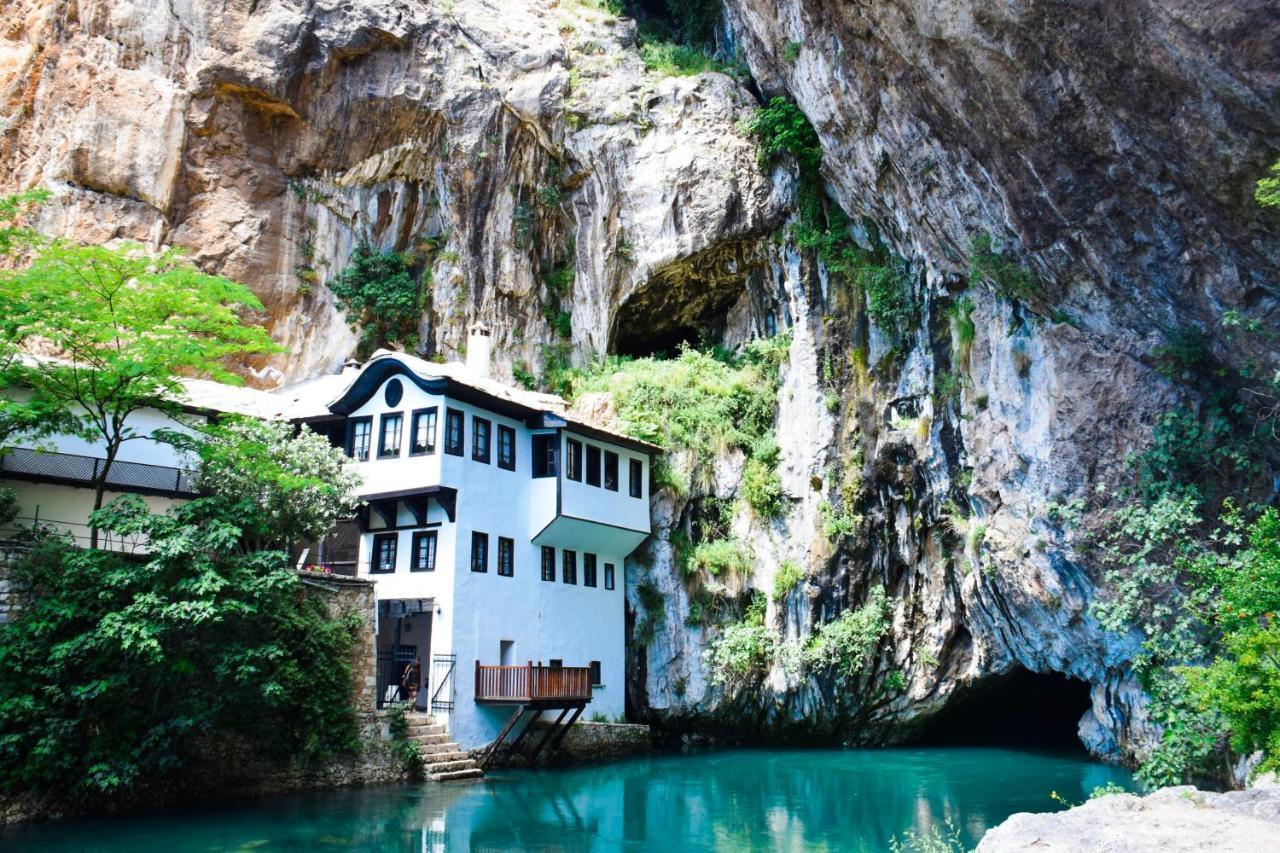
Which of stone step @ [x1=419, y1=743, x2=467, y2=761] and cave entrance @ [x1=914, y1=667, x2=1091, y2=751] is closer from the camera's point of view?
stone step @ [x1=419, y1=743, x2=467, y2=761]

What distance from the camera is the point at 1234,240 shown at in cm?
1494

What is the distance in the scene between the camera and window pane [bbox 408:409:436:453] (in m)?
23.9

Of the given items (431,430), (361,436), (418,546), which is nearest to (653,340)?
(431,430)

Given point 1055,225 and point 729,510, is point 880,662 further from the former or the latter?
point 1055,225

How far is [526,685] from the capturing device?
23.0 metres

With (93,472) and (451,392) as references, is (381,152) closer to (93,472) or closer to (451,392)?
(451,392)

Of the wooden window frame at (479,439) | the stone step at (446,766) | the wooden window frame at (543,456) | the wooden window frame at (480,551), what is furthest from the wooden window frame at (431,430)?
the stone step at (446,766)

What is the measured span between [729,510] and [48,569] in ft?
57.6

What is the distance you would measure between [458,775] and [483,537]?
19.1ft

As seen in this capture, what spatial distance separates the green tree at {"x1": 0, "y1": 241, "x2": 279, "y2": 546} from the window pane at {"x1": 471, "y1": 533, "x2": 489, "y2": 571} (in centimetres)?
779

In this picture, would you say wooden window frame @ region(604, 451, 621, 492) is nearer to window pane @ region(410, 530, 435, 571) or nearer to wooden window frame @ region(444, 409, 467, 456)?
wooden window frame @ region(444, 409, 467, 456)

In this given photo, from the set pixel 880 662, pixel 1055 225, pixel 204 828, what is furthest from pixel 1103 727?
pixel 204 828

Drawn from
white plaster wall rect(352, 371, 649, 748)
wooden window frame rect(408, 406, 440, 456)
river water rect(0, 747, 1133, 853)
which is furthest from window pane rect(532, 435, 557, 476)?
river water rect(0, 747, 1133, 853)

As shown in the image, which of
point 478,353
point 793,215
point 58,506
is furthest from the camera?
point 478,353
